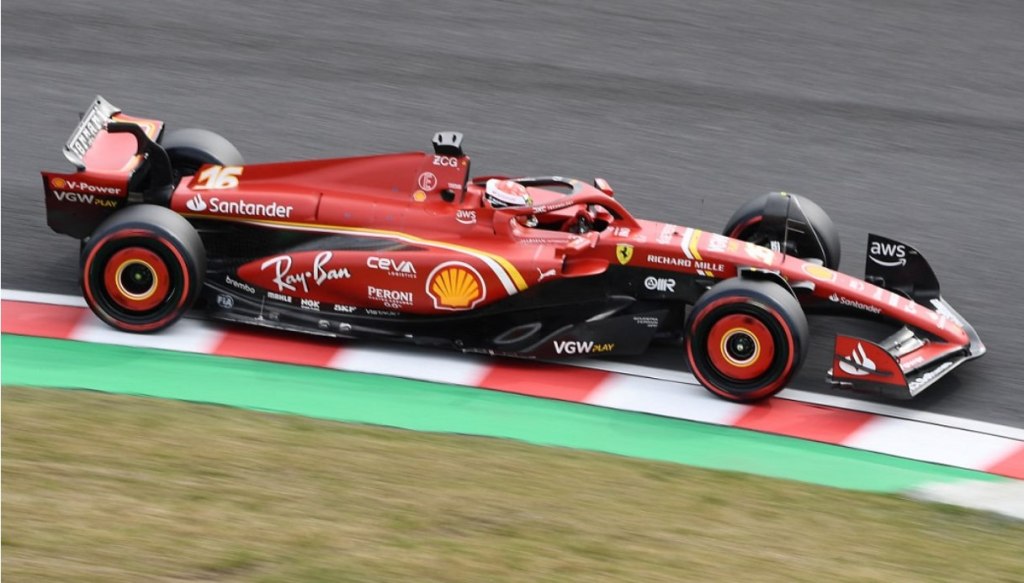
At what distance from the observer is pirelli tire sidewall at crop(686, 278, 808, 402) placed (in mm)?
7949

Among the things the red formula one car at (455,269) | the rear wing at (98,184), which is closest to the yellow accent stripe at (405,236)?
the red formula one car at (455,269)

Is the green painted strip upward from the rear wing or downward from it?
downward

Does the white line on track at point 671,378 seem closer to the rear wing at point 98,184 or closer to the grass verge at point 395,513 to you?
the rear wing at point 98,184

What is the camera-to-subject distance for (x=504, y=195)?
8.57 metres

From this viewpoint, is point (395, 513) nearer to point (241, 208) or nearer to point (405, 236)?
point (405, 236)

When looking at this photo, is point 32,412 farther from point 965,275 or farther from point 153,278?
point 965,275

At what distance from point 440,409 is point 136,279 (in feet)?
6.51

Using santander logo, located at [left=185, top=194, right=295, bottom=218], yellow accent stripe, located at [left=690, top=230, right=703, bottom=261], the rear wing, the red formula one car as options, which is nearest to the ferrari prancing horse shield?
the red formula one car

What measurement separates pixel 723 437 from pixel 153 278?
3.40m

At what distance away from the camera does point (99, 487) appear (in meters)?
6.35

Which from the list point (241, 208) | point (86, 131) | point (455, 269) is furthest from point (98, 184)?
point (455, 269)

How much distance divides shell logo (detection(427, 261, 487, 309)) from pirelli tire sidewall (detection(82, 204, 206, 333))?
1.37 metres

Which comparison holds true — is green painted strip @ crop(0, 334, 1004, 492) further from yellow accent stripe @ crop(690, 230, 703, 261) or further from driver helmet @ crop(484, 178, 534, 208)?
driver helmet @ crop(484, 178, 534, 208)

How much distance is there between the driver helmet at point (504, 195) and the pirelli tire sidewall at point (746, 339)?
48.4 inches
